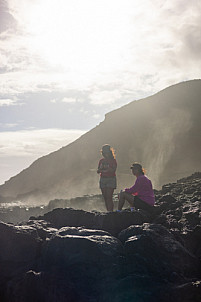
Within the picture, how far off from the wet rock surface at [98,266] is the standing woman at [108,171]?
3301 mm

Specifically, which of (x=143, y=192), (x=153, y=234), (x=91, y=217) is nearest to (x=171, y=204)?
(x=143, y=192)

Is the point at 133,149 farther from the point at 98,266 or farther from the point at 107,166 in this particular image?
the point at 98,266

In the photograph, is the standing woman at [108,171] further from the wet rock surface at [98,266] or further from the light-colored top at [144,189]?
the wet rock surface at [98,266]

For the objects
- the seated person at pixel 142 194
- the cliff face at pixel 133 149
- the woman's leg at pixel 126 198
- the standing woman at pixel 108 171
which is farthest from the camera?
the cliff face at pixel 133 149

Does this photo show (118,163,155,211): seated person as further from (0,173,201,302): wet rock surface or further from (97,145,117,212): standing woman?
(0,173,201,302): wet rock surface

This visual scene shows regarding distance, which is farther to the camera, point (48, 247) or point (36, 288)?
point (48, 247)

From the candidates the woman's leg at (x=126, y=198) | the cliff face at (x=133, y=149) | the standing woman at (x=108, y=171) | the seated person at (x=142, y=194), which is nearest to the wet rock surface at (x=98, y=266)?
the seated person at (x=142, y=194)

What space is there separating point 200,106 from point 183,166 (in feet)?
61.1

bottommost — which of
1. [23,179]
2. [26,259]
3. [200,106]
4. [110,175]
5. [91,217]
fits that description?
[26,259]

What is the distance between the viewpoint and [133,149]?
60688 mm

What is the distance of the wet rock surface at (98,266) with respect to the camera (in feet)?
16.4

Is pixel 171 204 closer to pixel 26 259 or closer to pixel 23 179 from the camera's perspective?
pixel 26 259

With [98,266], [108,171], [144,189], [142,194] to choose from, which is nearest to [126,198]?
[142,194]

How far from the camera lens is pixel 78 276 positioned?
17.3 feet
